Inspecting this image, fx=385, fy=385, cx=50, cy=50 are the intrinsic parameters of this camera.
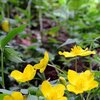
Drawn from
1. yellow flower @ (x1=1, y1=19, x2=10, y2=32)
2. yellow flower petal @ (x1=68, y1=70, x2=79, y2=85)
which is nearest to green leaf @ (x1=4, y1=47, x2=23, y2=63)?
yellow flower petal @ (x1=68, y1=70, x2=79, y2=85)

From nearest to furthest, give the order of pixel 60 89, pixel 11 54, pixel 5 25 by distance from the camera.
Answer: pixel 60 89 → pixel 11 54 → pixel 5 25

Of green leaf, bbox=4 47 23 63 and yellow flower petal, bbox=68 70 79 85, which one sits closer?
yellow flower petal, bbox=68 70 79 85

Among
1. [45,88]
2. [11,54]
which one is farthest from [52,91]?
[11,54]

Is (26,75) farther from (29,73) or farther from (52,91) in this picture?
(52,91)

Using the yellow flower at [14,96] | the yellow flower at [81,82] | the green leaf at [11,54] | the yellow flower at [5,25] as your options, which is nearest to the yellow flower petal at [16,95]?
the yellow flower at [14,96]

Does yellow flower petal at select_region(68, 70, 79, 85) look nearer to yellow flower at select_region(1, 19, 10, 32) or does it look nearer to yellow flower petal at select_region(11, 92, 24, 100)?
yellow flower petal at select_region(11, 92, 24, 100)

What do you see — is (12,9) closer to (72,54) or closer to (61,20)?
(61,20)
